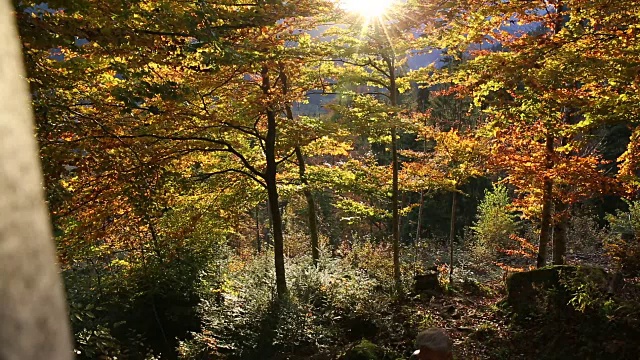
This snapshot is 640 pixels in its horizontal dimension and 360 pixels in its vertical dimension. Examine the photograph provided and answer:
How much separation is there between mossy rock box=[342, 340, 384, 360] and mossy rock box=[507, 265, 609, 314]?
315 cm

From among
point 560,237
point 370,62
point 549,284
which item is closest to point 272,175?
point 370,62

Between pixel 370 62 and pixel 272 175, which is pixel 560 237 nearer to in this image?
pixel 370 62

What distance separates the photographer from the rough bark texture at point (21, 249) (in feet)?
1.47

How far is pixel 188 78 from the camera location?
25.2 ft

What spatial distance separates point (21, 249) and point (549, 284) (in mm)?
9024

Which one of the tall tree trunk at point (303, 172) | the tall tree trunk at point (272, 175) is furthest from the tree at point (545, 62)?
the tall tree trunk at point (303, 172)

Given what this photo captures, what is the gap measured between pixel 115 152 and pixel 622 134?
27.4 meters

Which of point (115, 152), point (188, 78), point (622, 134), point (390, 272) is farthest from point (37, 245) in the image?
point (622, 134)

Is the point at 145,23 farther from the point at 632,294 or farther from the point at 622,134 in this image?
the point at 622,134

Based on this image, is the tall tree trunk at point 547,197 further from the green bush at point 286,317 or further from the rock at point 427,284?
the green bush at point 286,317

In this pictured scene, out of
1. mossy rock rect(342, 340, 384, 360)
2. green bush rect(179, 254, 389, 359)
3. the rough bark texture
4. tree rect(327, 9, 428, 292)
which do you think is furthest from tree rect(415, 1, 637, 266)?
the rough bark texture

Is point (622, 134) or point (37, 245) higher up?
point (37, 245)

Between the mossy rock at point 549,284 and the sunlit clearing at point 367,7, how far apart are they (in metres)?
6.00

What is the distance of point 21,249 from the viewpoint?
18.3 inches
